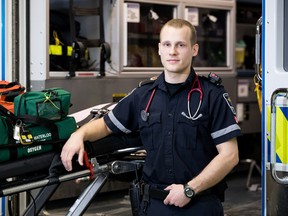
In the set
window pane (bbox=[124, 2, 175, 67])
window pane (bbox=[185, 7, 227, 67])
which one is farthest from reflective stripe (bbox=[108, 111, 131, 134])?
window pane (bbox=[185, 7, 227, 67])

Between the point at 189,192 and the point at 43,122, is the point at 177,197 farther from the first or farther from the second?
the point at 43,122

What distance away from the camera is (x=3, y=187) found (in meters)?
3.45

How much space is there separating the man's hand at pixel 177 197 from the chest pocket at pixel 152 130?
0.25 metres

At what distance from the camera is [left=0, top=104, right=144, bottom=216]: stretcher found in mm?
3490

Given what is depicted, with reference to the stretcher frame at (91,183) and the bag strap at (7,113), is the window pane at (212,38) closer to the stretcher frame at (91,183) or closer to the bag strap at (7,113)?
the stretcher frame at (91,183)

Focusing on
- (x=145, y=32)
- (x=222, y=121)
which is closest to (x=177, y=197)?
(x=222, y=121)

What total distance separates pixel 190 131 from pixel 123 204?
3.06 m

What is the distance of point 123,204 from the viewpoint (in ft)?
20.4

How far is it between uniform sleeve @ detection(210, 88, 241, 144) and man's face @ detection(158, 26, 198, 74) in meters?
0.24

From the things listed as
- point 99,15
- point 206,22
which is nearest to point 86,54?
point 99,15

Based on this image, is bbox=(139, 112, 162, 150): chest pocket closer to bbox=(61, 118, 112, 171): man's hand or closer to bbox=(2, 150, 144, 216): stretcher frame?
bbox=(61, 118, 112, 171): man's hand

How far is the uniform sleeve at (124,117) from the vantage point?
357cm

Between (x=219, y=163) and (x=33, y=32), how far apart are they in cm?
→ 277

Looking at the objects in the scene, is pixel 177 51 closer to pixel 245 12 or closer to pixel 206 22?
pixel 206 22
